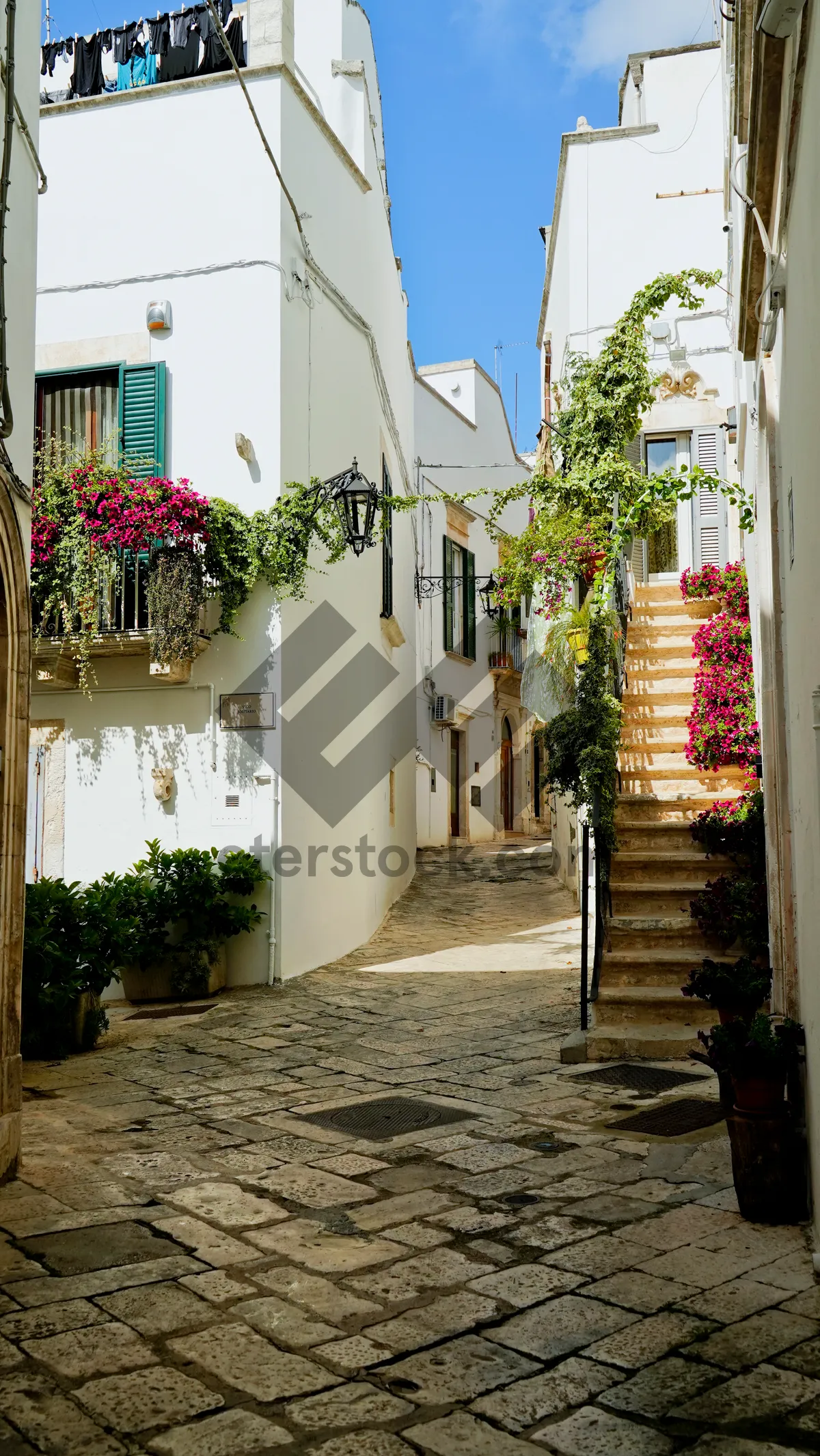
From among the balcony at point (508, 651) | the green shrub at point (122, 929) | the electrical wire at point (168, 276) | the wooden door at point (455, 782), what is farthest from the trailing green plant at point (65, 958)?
the balcony at point (508, 651)

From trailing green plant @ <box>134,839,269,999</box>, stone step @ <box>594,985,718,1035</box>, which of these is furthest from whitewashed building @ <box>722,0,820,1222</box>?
trailing green plant @ <box>134,839,269,999</box>

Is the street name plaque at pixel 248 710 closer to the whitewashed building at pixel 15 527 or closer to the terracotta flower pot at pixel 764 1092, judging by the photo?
the whitewashed building at pixel 15 527

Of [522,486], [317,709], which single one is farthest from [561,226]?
[317,709]

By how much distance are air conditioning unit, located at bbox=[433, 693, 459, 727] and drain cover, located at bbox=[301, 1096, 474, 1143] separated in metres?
14.6

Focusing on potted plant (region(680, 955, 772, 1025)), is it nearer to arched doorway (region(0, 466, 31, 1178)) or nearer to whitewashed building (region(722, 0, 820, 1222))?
whitewashed building (region(722, 0, 820, 1222))

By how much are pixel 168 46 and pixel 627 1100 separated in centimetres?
1030

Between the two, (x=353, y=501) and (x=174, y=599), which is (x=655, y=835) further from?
(x=174, y=599)

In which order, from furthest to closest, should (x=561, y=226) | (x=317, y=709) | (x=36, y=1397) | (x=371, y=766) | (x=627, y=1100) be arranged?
(x=561, y=226), (x=371, y=766), (x=317, y=709), (x=627, y=1100), (x=36, y=1397)

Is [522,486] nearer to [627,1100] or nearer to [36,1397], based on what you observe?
[627,1100]

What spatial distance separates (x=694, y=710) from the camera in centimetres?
998

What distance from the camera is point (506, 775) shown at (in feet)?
84.1

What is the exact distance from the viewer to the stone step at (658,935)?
777 cm

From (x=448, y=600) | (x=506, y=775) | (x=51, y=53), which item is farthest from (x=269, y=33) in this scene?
(x=506, y=775)

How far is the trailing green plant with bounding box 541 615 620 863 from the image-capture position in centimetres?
823
